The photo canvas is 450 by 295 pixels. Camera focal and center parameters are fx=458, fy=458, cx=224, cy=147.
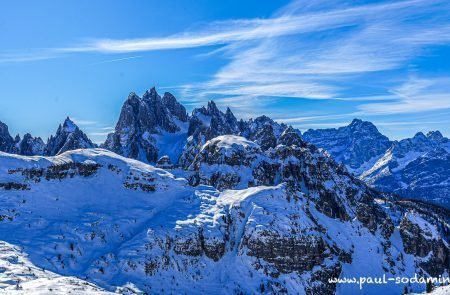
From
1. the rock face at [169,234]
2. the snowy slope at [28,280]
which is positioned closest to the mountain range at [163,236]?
the rock face at [169,234]

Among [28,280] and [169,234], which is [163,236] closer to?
[169,234]

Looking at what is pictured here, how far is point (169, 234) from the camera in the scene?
526 feet

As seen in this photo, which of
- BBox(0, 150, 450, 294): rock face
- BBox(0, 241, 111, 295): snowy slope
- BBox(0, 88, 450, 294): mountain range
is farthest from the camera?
BBox(0, 150, 450, 294): rock face

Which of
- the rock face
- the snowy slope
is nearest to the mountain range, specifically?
the rock face

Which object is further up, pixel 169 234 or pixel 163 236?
pixel 169 234

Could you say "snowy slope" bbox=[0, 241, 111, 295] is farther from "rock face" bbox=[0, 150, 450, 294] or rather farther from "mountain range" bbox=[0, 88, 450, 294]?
"rock face" bbox=[0, 150, 450, 294]

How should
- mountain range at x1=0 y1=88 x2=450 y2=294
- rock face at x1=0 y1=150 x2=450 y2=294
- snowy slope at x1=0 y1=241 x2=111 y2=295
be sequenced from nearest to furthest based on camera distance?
snowy slope at x1=0 y1=241 x2=111 y2=295 < mountain range at x1=0 y1=88 x2=450 y2=294 < rock face at x1=0 y1=150 x2=450 y2=294

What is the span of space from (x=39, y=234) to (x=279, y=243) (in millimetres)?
80615

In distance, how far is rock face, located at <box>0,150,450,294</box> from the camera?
5728 inches

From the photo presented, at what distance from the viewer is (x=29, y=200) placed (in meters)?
162

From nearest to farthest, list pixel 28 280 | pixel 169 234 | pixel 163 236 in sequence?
pixel 28 280, pixel 163 236, pixel 169 234

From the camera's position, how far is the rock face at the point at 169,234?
14550 cm

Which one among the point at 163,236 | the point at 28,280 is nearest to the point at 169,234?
the point at 163,236

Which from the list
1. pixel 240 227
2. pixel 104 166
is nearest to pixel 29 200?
pixel 104 166
